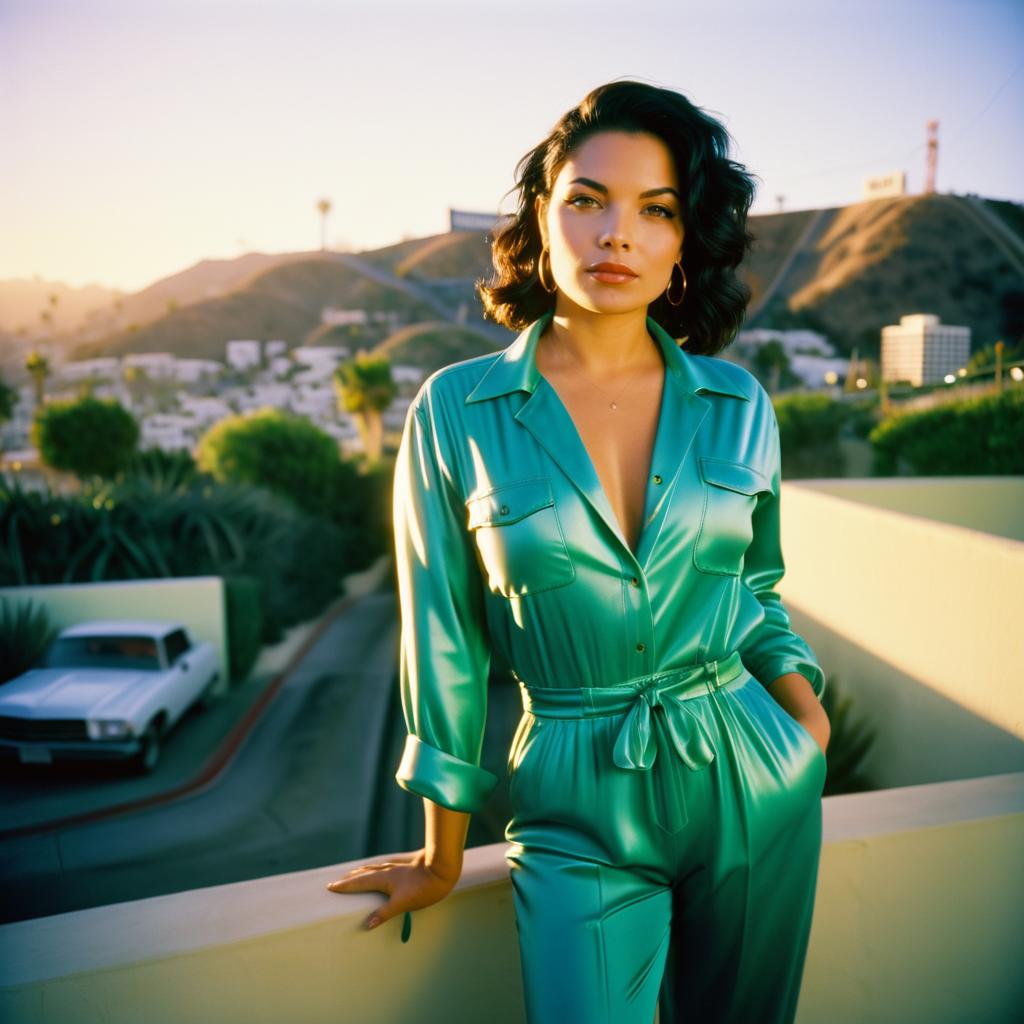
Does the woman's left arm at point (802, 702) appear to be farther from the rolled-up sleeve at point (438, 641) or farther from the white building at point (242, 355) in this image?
the white building at point (242, 355)

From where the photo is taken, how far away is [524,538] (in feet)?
4.78

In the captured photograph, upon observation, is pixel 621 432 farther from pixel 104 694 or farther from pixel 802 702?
pixel 104 694

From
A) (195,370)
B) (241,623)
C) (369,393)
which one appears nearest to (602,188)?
(241,623)

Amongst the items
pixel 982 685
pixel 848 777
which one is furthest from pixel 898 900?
pixel 848 777

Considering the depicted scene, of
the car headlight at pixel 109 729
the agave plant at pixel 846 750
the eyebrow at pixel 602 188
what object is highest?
the eyebrow at pixel 602 188

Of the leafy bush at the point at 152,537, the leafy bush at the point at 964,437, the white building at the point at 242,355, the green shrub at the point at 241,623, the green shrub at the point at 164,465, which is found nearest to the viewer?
the green shrub at the point at 241,623

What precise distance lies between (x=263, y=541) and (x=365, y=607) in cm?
320

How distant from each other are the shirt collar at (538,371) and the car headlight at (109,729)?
6.38 m

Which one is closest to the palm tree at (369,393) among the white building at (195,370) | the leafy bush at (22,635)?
the leafy bush at (22,635)

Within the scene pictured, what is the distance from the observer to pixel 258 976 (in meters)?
1.70

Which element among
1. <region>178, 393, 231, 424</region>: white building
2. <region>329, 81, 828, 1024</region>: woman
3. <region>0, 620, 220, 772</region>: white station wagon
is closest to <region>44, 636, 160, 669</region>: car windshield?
<region>0, 620, 220, 772</region>: white station wagon

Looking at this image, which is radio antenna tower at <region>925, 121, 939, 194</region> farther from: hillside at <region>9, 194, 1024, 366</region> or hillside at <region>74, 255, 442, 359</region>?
hillside at <region>74, 255, 442, 359</region>

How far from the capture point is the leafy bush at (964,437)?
37.9 feet

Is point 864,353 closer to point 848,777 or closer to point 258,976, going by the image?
point 848,777
